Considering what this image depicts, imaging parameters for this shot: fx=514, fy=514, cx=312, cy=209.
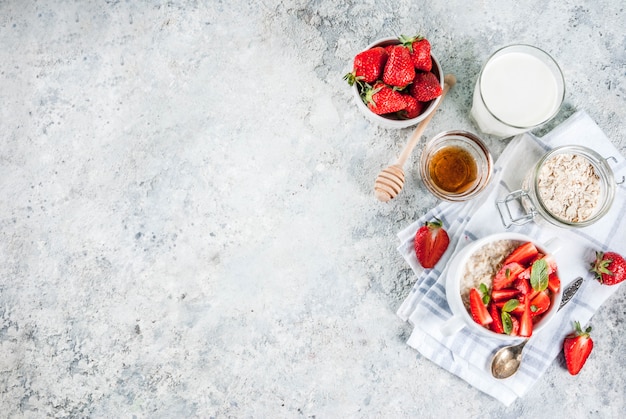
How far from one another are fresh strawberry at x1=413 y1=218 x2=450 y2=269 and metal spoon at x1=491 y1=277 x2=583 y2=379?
A: 318mm

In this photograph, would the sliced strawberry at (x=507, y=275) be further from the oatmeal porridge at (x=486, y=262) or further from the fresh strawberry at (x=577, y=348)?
the fresh strawberry at (x=577, y=348)

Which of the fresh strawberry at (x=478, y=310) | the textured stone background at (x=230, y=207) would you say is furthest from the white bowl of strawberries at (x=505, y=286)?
the textured stone background at (x=230, y=207)

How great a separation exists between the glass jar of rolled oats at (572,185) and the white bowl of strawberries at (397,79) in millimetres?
354

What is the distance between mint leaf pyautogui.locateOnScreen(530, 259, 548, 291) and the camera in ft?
4.27

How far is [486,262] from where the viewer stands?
4.48 ft

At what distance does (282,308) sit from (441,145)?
26.3 inches

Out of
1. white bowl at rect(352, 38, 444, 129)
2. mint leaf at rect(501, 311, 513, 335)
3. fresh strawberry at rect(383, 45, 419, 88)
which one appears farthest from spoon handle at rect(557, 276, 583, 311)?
fresh strawberry at rect(383, 45, 419, 88)

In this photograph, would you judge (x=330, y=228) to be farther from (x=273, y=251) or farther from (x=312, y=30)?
(x=312, y=30)

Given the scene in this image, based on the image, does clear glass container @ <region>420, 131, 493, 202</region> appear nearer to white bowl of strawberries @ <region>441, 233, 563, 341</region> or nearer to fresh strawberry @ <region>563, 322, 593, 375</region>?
white bowl of strawberries @ <region>441, 233, 563, 341</region>

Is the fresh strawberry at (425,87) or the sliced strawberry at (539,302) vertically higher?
the fresh strawberry at (425,87)

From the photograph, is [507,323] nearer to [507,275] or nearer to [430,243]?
[507,275]

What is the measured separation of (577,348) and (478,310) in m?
0.37

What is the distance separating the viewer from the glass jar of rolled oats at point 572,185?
1380 millimetres

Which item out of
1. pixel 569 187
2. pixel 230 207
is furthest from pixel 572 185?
pixel 230 207
